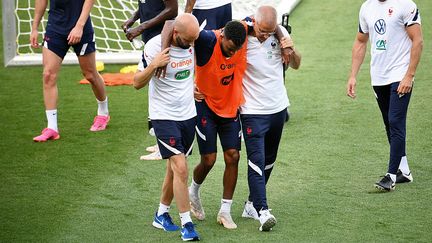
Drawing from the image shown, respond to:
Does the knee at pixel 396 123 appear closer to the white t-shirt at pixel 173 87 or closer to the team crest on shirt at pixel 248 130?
the team crest on shirt at pixel 248 130

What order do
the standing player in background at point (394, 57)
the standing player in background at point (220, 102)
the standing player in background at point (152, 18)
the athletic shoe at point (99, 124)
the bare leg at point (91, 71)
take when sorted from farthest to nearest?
the athletic shoe at point (99, 124), the bare leg at point (91, 71), the standing player in background at point (152, 18), the standing player in background at point (394, 57), the standing player in background at point (220, 102)

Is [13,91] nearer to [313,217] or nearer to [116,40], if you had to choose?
[116,40]

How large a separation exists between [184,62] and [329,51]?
7.69 metres

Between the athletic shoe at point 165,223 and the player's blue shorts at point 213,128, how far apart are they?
2.14 feet

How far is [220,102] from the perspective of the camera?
25.2 feet

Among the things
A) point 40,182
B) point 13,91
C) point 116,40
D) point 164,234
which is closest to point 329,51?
point 116,40

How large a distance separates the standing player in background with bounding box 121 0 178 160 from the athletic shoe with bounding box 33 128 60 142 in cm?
122

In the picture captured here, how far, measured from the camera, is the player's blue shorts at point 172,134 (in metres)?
7.37

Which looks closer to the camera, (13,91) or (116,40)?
(13,91)

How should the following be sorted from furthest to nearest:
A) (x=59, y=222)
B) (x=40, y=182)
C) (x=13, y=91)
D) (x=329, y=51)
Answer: (x=329, y=51) < (x=13, y=91) < (x=40, y=182) < (x=59, y=222)

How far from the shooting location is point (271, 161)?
26.5ft

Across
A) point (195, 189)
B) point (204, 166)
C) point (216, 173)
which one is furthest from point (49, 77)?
point (204, 166)

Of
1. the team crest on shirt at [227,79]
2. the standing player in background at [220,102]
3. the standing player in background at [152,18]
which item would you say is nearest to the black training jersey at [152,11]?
the standing player in background at [152,18]

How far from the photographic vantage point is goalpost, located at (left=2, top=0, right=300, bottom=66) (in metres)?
13.9
